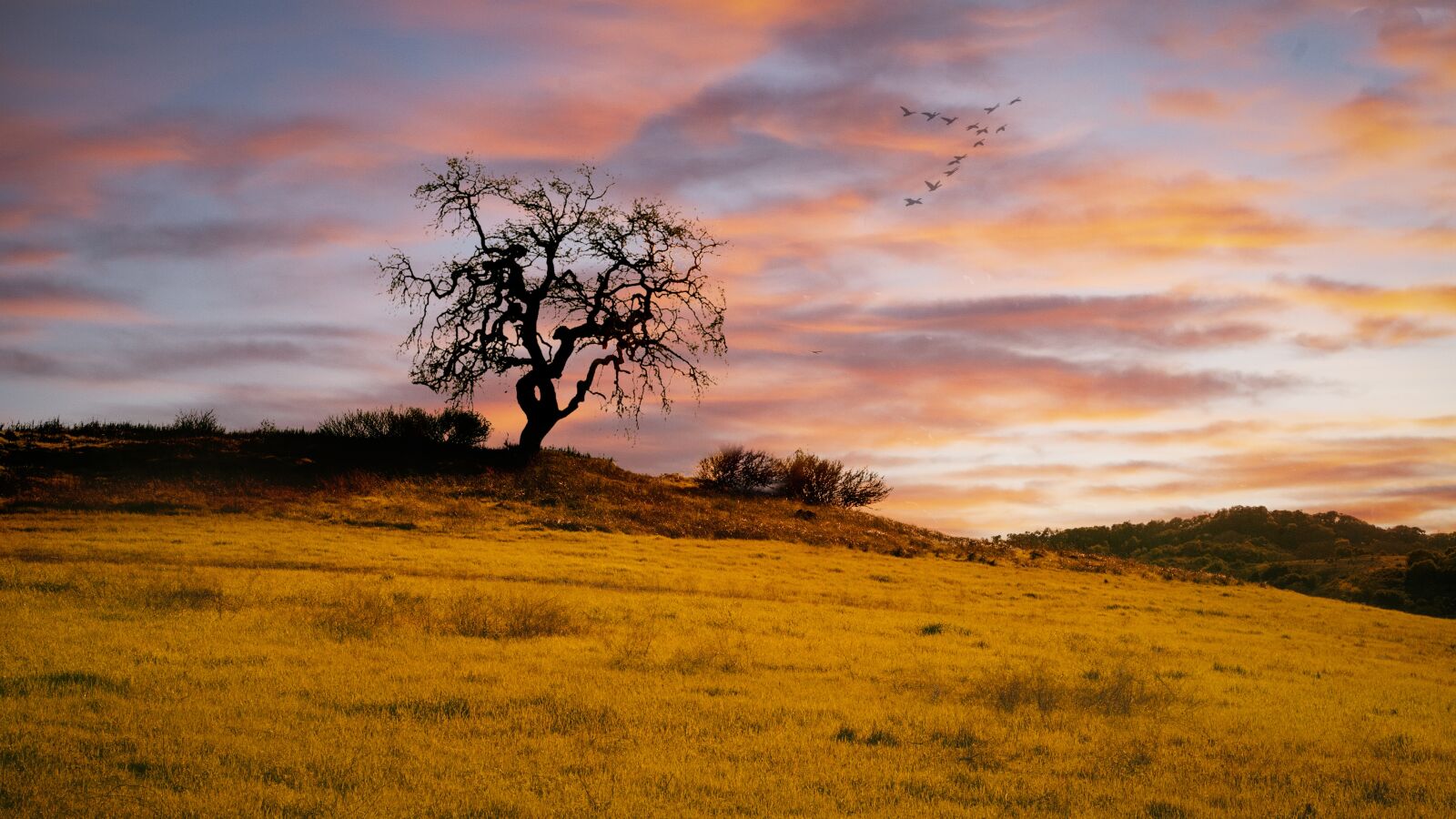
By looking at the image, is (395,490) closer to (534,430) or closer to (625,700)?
(534,430)

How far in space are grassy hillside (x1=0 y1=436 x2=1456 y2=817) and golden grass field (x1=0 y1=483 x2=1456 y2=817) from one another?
7 centimetres

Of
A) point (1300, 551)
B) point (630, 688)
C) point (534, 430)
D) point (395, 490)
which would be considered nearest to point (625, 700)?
point (630, 688)

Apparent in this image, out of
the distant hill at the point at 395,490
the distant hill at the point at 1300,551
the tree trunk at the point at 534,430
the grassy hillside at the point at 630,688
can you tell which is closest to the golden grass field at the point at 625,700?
the grassy hillside at the point at 630,688

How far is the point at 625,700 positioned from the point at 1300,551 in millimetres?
99963

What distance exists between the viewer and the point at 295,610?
20.6 meters

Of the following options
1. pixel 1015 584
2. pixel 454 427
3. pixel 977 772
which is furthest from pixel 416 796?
pixel 454 427

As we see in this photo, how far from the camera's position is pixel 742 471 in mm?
59125

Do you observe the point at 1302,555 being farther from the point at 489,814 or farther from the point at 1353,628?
the point at 489,814

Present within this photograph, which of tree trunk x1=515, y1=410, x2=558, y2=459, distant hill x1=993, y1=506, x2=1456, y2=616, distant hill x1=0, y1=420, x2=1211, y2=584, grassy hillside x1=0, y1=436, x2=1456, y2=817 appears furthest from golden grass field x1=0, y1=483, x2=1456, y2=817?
distant hill x1=993, y1=506, x2=1456, y2=616

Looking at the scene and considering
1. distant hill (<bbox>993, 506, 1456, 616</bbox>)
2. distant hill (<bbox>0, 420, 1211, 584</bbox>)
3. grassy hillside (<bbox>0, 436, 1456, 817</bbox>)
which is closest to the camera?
grassy hillside (<bbox>0, 436, 1456, 817</bbox>)

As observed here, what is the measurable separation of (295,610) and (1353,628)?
34275 millimetres

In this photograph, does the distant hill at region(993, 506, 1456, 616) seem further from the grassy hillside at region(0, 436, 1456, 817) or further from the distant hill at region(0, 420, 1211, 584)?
the grassy hillside at region(0, 436, 1456, 817)

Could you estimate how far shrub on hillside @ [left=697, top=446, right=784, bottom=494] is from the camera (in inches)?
2314

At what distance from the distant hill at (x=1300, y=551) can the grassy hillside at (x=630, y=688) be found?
95.8 ft
